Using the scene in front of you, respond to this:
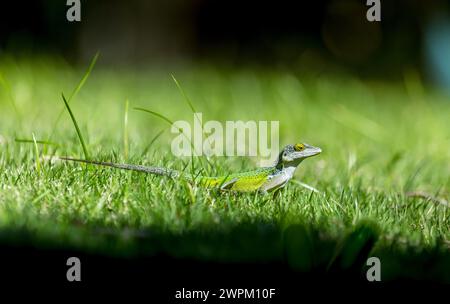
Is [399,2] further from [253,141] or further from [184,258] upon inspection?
[184,258]

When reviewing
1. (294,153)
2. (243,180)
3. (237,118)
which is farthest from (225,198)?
(237,118)

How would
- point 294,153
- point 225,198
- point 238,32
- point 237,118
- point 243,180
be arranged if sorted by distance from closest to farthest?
point 225,198 < point 243,180 < point 294,153 < point 237,118 < point 238,32

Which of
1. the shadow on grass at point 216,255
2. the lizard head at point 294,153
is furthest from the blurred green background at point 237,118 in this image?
the lizard head at point 294,153

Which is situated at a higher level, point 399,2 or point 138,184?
point 399,2

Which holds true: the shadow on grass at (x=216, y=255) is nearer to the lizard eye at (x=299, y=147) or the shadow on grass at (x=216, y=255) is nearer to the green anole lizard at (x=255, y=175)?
the green anole lizard at (x=255, y=175)

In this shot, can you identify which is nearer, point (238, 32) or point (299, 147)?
point (299, 147)

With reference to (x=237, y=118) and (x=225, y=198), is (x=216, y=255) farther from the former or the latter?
(x=237, y=118)
